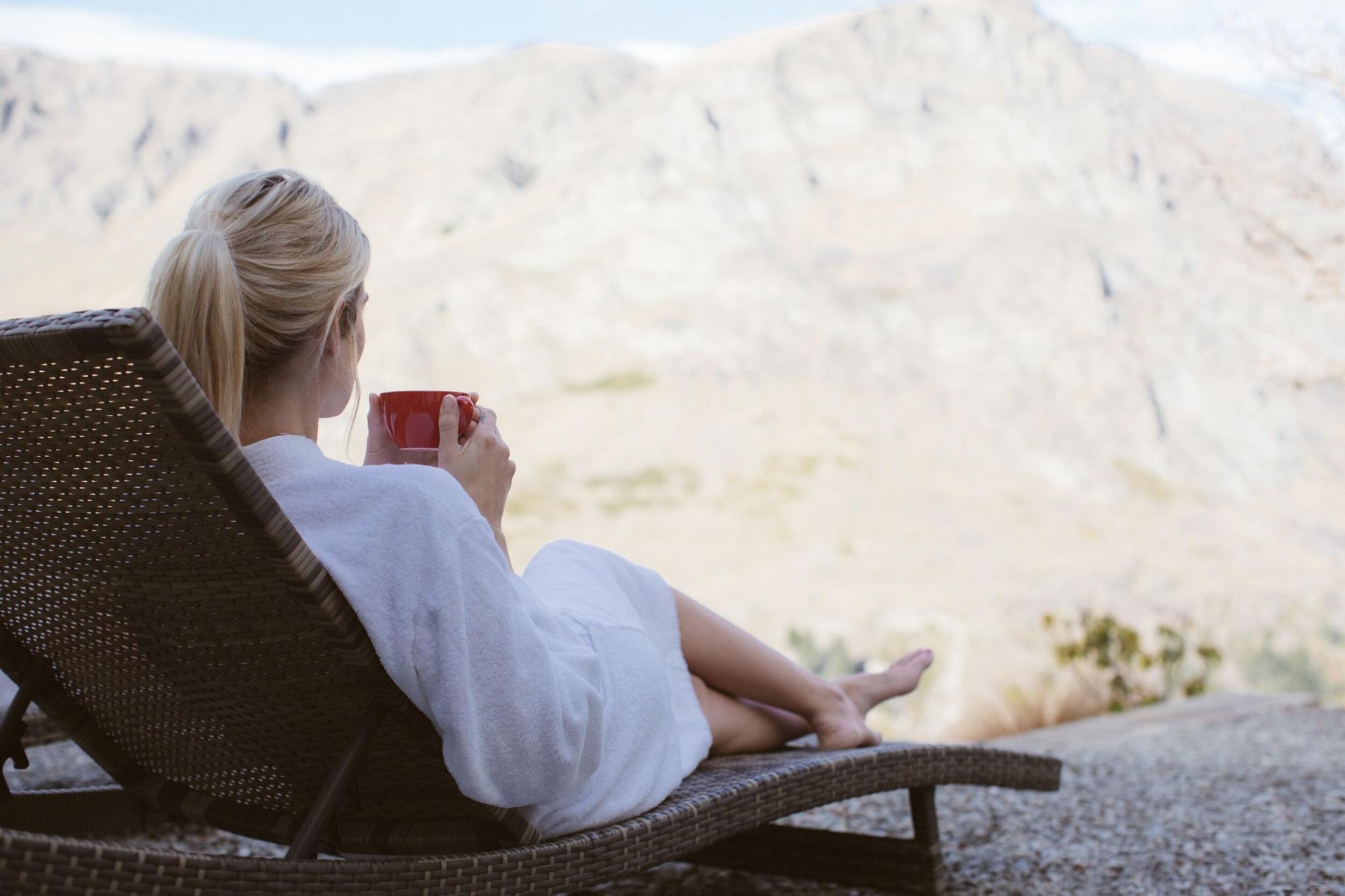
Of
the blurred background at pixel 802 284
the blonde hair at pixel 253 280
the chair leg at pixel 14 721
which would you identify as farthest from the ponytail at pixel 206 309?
the blurred background at pixel 802 284

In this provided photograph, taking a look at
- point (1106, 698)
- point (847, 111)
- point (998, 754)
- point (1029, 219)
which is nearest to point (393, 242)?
point (847, 111)

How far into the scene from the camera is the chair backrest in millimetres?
1018

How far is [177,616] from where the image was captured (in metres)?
1.21

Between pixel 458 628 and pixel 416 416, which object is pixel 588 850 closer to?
pixel 458 628

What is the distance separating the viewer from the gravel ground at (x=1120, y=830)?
7.40 feet

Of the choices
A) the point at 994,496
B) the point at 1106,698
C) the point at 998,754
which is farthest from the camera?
the point at 994,496

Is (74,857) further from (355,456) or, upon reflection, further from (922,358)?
(922,358)

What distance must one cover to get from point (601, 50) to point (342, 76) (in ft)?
45.6

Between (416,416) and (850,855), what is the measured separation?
4.52ft

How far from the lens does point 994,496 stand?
107 feet

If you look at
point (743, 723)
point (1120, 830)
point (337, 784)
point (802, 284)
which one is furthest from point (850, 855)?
point (802, 284)

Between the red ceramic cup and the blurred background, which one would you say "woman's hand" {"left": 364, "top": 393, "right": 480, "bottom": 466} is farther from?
the blurred background

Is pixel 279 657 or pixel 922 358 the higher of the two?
pixel 279 657

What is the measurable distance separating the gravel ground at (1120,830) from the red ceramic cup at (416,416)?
36.2 inches
